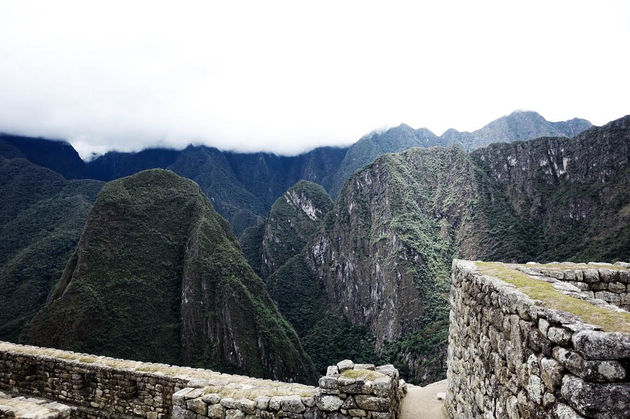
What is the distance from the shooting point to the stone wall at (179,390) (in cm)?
512

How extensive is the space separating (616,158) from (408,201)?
67322 mm

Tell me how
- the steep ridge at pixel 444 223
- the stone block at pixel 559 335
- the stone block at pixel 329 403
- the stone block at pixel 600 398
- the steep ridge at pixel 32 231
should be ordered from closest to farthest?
the stone block at pixel 600 398
the stone block at pixel 559 335
the stone block at pixel 329 403
the steep ridge at pixel 444 223
the steep ridge at pixel 32 231

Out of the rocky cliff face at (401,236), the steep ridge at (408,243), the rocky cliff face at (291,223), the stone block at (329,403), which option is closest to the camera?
the stone block at (329,403)

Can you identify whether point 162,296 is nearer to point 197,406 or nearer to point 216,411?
point 197,406

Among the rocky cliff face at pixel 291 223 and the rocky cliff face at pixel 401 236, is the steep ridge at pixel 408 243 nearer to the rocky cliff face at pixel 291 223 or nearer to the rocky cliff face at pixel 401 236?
the rocky cliff face at pixel 401 236

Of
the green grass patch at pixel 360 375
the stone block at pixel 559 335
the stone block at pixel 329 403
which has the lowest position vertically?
the stone block at pixel 329 403

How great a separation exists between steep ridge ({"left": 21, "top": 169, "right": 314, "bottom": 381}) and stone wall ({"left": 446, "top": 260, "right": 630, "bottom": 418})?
87180 millimetres

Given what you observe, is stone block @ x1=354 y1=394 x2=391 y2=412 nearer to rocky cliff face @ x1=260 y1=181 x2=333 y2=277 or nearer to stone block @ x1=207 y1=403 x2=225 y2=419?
stone block @ x1=207 y1=403 x2=225 y2=419

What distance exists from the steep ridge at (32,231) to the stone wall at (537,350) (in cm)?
11040

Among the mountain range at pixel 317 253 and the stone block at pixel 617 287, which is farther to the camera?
the mountain range at pixel 317 253

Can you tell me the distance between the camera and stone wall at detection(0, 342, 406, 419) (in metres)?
5.12

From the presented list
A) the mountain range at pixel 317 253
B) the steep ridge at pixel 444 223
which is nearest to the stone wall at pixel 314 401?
the mountain range at pixel 317 253

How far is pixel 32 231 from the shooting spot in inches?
5443

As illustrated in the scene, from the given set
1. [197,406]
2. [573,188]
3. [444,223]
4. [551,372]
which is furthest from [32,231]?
[573,188]
